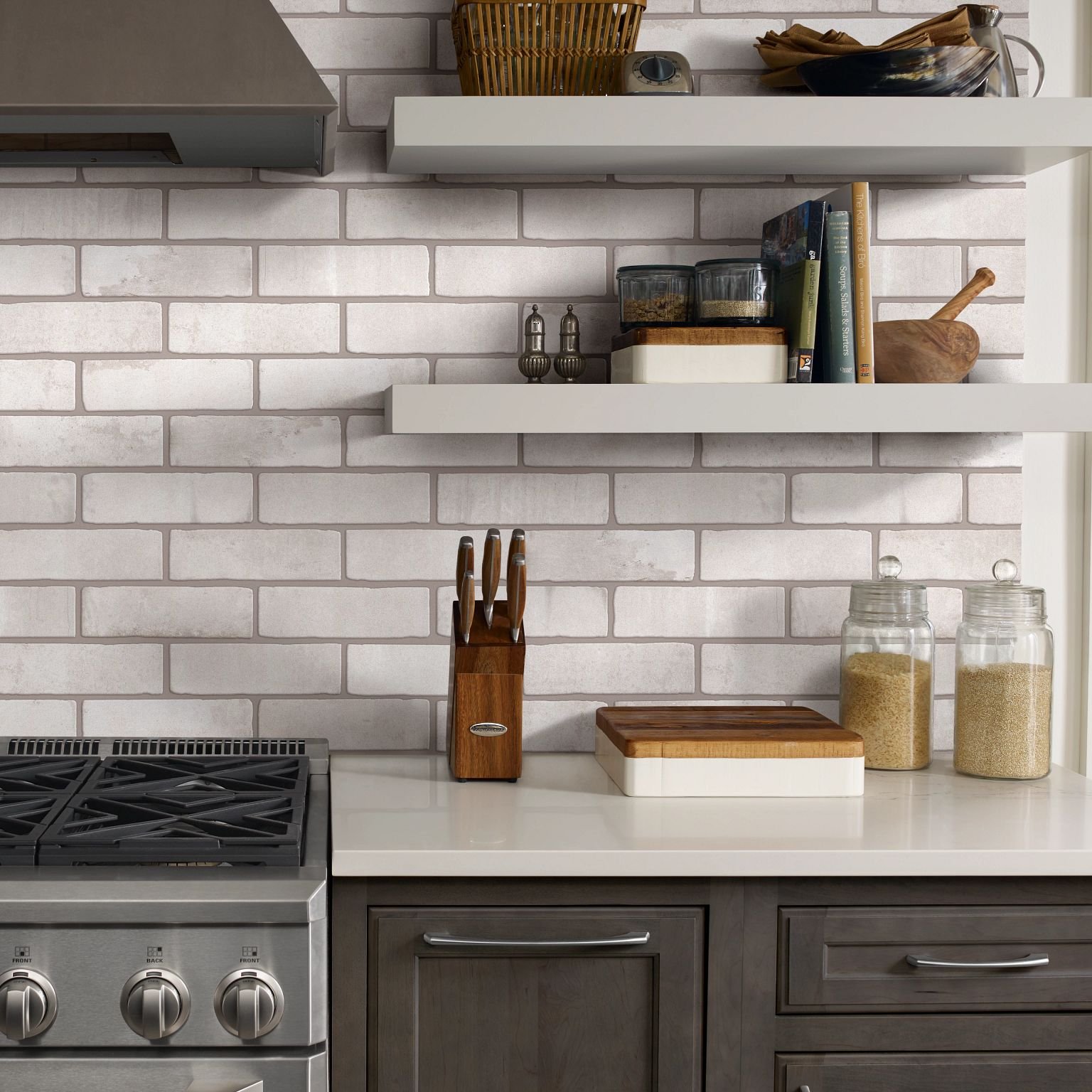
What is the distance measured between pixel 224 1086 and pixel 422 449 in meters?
1.05

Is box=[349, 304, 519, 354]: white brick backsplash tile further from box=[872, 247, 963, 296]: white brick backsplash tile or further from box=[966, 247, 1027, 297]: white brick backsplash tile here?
box=[966, 247, 1027, 297]: white brick backsplash tile

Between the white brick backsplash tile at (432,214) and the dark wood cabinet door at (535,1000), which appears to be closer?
the dark wood cabinet door at (535,1000)

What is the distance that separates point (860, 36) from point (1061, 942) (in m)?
1.47

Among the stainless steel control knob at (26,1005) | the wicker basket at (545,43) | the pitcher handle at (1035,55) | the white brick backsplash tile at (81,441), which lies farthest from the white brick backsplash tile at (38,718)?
the pitcher handle at (1035,55)

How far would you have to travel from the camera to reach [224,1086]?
4.49 ft

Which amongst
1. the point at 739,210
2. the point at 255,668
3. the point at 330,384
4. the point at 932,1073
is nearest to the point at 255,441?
the point at 330,384

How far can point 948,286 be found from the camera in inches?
81.2

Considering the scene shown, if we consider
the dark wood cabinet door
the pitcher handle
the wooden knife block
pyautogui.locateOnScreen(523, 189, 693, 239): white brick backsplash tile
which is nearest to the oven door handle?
the dark wood cabinet door

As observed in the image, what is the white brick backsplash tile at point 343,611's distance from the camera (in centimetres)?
204

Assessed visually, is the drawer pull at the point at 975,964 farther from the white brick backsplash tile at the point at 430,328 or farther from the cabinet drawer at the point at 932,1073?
the white brick backsplash tile at the point at 430,328

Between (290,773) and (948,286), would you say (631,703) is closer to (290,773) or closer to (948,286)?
Answer: (290,773)

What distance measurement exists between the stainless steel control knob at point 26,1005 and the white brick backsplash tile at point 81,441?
915 millimetres

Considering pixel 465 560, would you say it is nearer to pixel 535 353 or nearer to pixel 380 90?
pixel 535 353

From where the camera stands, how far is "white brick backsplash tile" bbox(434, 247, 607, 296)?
2025 mm
